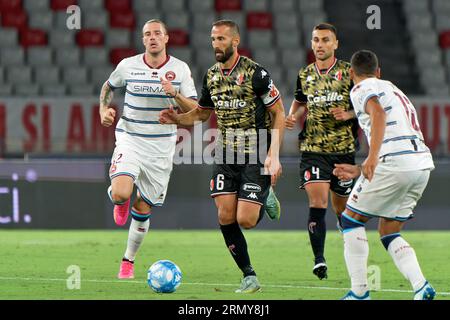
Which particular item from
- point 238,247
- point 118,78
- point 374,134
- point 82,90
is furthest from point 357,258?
→ point 82,90

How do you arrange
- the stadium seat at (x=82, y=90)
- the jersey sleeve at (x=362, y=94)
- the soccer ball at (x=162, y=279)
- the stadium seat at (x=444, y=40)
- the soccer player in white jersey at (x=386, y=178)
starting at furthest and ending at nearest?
the stadium seat at (x=444, y=40) → the stadium seat at (x=82, y=90) → the soccer ball at (x=162, y=279) → the soccer player in white jersey at (x=386, y=178) → the jersey sleeve at (x=362, y=94)

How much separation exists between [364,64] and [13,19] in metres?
14.1

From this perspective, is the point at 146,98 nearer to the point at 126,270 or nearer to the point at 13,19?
the point at 126,270

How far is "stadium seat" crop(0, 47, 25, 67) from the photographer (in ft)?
66.4

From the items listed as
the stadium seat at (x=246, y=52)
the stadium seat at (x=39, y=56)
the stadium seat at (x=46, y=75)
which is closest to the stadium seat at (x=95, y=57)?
the stadium seat at (x=39, y=56)

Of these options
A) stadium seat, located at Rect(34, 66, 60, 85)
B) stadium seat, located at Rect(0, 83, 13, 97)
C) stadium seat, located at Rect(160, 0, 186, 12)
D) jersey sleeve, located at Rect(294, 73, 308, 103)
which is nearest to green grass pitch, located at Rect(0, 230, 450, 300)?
jersey sleeve, located at Rect(294, 73, 308, 103)

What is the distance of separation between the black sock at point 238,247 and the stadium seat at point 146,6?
41.5 feet

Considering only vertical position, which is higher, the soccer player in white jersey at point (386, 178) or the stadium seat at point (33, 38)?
the stadium seat at point (33, 38)

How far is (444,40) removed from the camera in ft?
72.0

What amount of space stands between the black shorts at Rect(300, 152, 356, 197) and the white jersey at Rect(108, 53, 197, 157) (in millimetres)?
1210

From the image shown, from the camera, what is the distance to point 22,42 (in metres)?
21.0

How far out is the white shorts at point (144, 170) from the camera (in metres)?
10.3

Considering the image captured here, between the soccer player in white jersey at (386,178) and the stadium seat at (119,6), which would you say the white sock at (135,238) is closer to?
the soccer player in white jersey at (386,178)

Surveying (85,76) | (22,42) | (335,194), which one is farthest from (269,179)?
(22,42)
